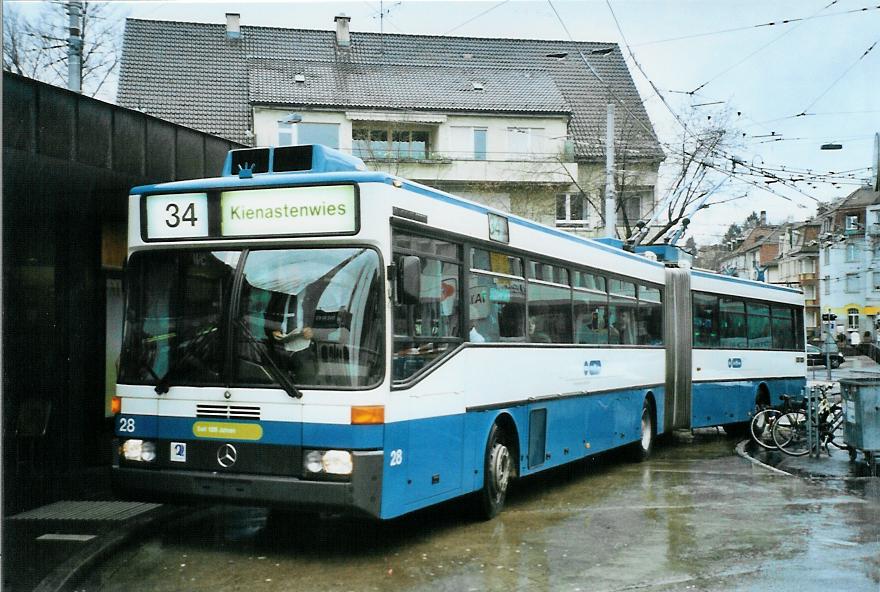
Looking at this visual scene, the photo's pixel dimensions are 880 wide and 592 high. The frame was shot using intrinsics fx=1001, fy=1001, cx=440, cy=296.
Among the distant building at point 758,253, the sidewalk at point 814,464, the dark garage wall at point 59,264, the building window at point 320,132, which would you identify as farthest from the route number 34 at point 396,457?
→ the distant building at point 758,253

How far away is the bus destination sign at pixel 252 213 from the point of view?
25.1 ft

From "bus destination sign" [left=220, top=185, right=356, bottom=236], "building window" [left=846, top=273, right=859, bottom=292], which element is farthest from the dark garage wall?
"building window" [left=846, top=273, right=859, bottom=292]

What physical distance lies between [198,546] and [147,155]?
16.4ft

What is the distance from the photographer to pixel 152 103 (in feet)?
127

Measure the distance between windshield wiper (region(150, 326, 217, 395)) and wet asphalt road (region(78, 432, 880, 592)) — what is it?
1342 millimetres

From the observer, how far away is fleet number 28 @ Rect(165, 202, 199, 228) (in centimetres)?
805

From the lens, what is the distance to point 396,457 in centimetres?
764

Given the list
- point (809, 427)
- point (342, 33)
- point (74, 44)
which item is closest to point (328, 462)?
point (74, 44)

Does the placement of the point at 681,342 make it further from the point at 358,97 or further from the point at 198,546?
the point at 358,97

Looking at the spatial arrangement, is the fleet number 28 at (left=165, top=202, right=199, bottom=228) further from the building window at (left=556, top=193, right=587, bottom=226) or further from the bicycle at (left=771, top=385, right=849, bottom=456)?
the building window at (left=556, top=193, right=587, bottom=226)

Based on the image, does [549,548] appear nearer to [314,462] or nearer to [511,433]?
[511,433]

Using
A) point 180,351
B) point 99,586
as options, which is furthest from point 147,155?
point 99,586

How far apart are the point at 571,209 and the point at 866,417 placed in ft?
93.6

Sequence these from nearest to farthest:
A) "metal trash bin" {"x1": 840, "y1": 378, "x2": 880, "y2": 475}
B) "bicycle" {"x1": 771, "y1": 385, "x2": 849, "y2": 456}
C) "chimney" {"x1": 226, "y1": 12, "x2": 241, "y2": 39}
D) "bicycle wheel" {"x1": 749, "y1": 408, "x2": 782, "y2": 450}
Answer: "metal trash bin" {"x1": 840, "y1": 378, "x2": 880, "y2": 475} → "bicycle" {"x1": 771, "y1": 385, "x2": 849, "y2": 456} → "bicycle wheel" {"x1": 749, "y1": 408, "x2": 782, "y2": 450} → "chimney" {"x1": 226, "y1": 12, "x2": 241, "y2": 39}
